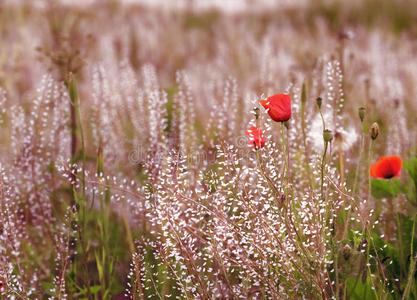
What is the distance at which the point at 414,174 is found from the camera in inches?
54.7

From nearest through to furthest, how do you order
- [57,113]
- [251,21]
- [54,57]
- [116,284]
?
[116,284] < [57,113] < [54,57] < [251,21]

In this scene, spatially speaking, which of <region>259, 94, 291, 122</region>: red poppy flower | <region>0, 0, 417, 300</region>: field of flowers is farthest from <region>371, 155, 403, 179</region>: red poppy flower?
<region>259, 94, 291, 122</region>: red poppy flower

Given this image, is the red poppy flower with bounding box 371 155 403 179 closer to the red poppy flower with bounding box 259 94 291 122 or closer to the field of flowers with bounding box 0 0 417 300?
the field of flowers with bounding box 0 0 417 300

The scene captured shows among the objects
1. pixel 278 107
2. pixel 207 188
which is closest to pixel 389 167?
pixel 278 107

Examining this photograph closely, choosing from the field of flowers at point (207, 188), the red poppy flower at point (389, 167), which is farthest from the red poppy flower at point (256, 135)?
the red poppy flower at point (389, 167)

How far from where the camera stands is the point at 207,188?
1.19m

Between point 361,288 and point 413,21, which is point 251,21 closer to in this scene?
point 413,21

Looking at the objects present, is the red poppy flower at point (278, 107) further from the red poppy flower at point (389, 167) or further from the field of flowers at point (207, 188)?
the red poppy flower at point (389, 167)

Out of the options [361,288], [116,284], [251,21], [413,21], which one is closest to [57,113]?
Answer: [116,284]

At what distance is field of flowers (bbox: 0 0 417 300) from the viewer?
42.3 inches

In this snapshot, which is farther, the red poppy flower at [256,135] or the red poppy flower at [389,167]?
the red poppy flower at [389,167]

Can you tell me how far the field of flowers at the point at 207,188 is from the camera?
1075 millimetres

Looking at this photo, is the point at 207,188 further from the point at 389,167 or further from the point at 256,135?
the point at 389,167

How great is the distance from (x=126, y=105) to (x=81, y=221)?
44.1 inches
